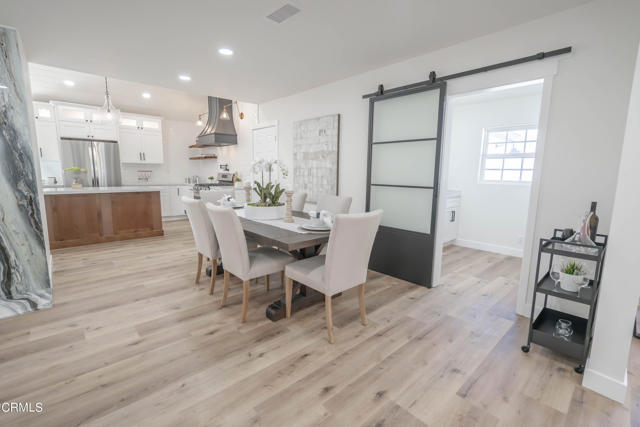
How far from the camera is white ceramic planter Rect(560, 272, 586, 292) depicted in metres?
1.86

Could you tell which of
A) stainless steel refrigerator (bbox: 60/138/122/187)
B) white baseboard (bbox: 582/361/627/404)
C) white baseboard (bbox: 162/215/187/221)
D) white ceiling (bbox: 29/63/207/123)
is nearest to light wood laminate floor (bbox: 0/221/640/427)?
white baseboard (bbox: 582/361/627/404)

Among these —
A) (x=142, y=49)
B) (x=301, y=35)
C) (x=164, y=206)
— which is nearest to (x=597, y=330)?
(x=301, y=35)

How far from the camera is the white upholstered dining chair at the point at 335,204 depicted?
330 cm

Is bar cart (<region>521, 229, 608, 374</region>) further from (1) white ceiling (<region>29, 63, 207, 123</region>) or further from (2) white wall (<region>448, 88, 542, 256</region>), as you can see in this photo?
(1) white ceiling (<region>29, 63, 207, 123</region>)

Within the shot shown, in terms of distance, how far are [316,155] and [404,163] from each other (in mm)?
1497

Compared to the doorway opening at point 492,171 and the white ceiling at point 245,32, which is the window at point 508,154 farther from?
the white ceiling at point 245,32

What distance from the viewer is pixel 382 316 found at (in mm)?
2498

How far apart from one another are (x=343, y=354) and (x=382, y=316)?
65 centimetres

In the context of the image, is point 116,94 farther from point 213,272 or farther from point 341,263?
point 341,263

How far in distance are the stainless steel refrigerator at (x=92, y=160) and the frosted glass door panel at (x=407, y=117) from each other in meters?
6.02

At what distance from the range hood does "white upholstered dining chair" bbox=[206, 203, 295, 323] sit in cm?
423

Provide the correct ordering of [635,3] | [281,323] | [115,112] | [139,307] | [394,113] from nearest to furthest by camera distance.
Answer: [635,3], [281,323], [139,307], [394,113], [115,112]

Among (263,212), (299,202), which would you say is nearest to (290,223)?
(263,212)

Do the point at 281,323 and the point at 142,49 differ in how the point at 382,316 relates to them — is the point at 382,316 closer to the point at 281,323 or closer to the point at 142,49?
the point at 281,323
